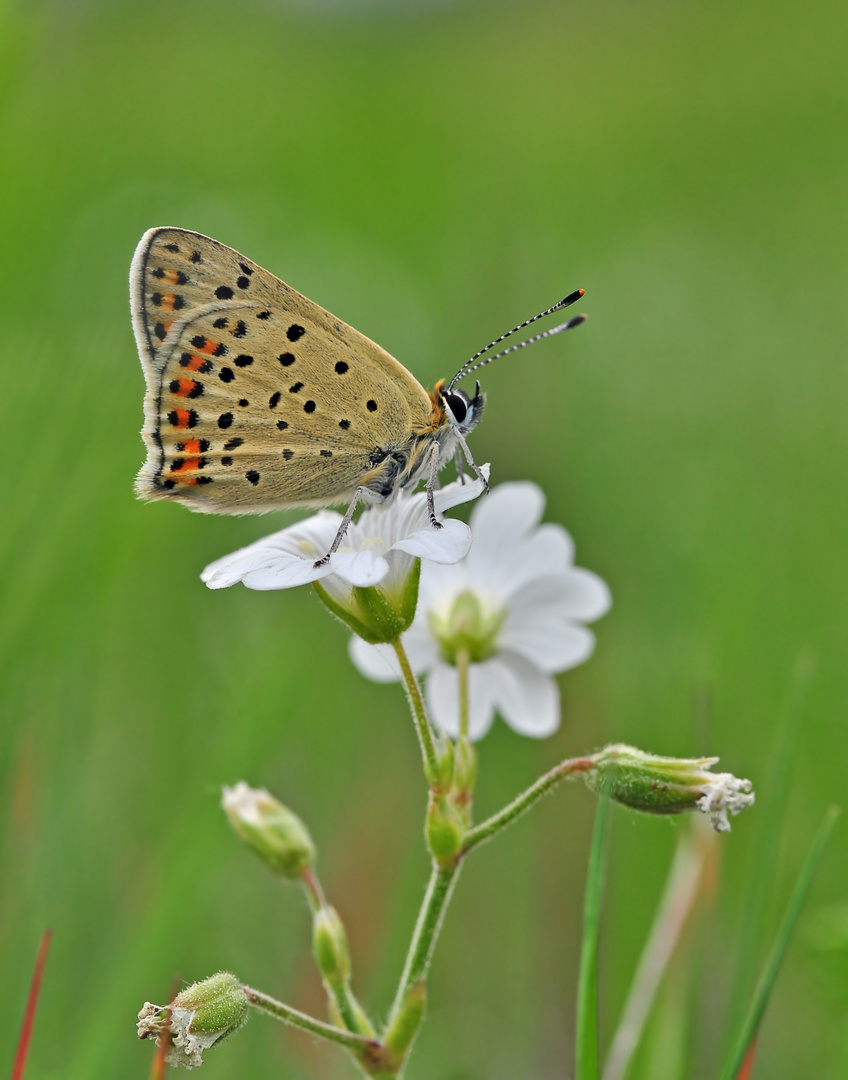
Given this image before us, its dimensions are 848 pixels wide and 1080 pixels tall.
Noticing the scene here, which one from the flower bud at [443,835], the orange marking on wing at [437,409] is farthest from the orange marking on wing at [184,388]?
the flower bud at [443,835]

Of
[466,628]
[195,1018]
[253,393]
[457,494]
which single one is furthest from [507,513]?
[195,1018]

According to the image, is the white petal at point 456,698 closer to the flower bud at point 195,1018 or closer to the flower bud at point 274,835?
the flower bud at point 274,835

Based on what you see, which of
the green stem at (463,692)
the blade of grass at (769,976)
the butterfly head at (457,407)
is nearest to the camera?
the blade of grass at (769,976)

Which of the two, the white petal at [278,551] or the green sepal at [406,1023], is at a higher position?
the white petal at [278,551]

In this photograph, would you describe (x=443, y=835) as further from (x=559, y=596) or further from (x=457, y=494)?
(x=559, y=596)

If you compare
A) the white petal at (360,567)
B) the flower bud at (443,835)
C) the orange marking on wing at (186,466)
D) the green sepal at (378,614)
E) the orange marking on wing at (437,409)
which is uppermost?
the orange marking on wing at (437,409)

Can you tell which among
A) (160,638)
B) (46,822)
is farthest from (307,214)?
(46,822)

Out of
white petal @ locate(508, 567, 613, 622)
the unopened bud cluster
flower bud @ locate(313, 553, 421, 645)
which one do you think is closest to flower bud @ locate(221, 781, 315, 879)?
the unopened bud cluster

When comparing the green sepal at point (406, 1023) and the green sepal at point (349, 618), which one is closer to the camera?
the green sepal at point (406, 1023)
